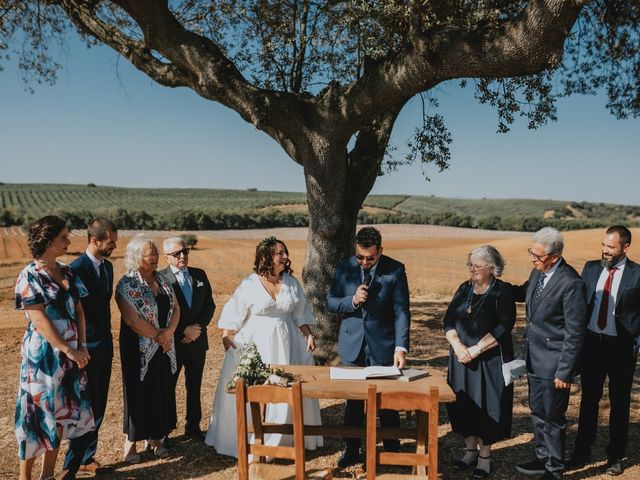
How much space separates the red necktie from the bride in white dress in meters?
2.91

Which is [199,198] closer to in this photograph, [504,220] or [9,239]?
[504,220]

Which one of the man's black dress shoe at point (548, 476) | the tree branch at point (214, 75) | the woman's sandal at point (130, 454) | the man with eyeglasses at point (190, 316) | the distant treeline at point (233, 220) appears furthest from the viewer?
the distant treeline at point (233, 220)

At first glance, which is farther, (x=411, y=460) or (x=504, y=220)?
(x=504, y=220)

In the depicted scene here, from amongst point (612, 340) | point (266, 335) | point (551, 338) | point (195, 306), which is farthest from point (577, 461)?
point (195, 306)

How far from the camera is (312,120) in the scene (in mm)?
8703

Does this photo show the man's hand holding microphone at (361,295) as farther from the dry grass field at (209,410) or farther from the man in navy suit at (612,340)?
the man in navy suit at (612,340)

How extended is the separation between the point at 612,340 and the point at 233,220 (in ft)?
202

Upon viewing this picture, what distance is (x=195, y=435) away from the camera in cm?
661

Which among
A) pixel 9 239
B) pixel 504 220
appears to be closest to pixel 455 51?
pixel 9 239

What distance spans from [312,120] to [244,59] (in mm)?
3112

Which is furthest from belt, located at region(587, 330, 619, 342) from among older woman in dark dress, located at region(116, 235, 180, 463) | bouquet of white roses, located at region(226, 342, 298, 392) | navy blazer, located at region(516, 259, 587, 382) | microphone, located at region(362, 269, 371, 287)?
older woman in dark dress, located at region(116, 235, 180, 463)

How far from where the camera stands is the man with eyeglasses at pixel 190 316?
20.6 feet

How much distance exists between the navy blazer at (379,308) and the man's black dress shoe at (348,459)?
0.97 m

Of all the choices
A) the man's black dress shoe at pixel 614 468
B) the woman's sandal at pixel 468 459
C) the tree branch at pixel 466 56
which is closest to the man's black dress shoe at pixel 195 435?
the woman's sandal at pixel 468 459
